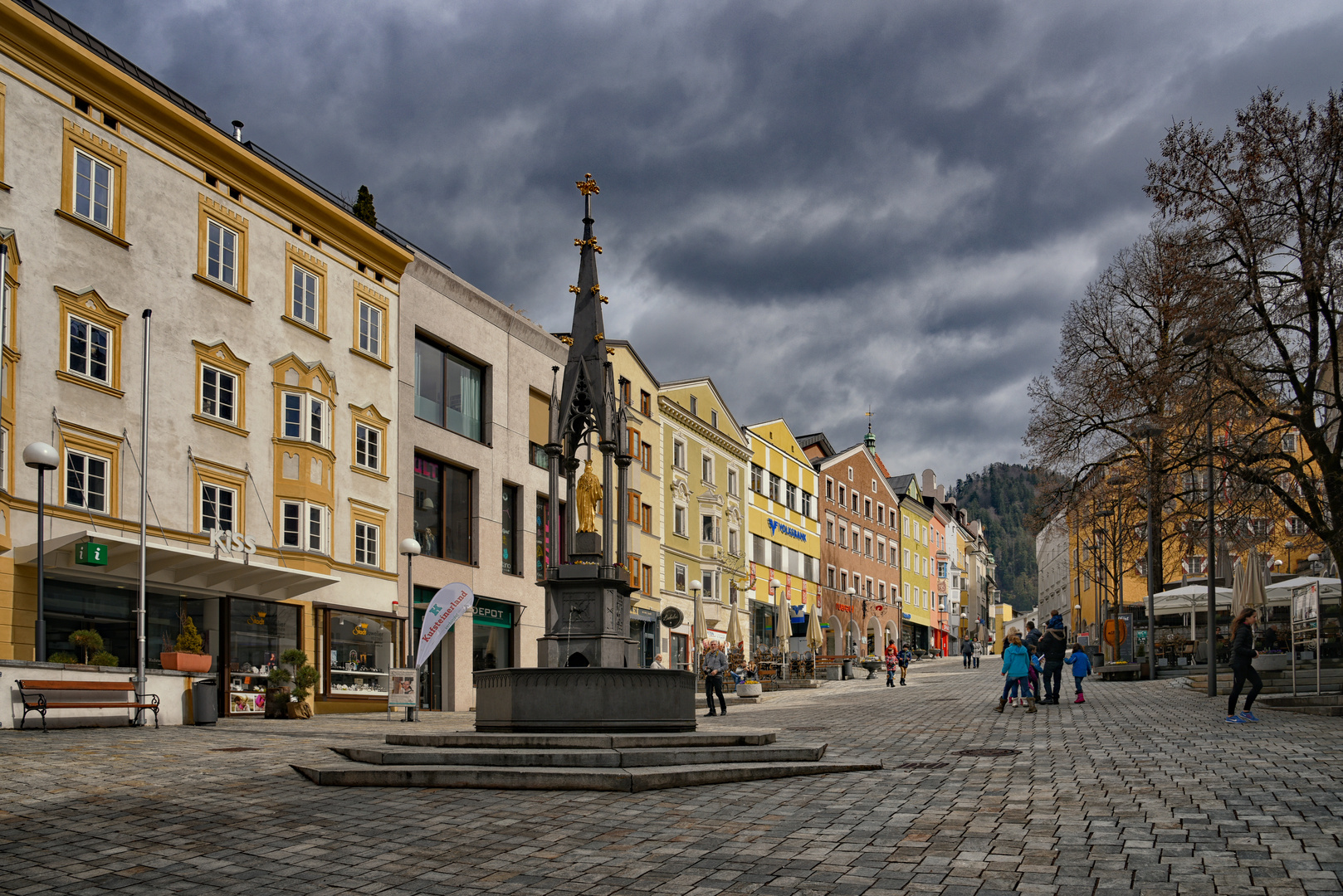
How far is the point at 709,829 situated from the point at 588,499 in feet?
26.2

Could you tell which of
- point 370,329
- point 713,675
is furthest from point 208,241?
point 713,675

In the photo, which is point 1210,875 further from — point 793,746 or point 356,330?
point 356,330

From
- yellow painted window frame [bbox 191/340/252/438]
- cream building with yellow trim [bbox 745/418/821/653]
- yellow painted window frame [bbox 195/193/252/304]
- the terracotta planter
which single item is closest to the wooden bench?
the terracotta planter

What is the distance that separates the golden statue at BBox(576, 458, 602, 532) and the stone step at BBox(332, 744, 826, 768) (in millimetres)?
4085

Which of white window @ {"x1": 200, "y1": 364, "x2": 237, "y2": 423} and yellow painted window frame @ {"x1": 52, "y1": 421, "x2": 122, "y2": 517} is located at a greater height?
white window @ {"x1": 200, "y1": 364, "x2": 237, "y2": 423}

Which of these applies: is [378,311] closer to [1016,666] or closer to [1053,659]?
[1016,666]

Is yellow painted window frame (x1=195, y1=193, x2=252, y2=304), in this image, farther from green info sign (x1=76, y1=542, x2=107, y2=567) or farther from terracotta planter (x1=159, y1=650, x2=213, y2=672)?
terracotta planter (x1=159, y1=650, x2=213, y2=672)

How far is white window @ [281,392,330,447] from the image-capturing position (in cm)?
2698

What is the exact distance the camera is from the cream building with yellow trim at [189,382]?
20484 mm


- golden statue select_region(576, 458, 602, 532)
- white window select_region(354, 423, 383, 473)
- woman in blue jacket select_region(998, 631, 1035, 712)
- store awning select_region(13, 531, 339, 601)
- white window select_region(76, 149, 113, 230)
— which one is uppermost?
white window select_region(76, 149, 113, 230)

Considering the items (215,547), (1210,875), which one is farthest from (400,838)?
(215,547)

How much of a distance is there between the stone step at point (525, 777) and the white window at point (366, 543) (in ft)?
60.5

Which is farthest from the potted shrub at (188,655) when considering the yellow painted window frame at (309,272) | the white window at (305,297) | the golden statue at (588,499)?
the golden statue at (588,499)

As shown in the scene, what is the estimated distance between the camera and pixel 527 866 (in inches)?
286
